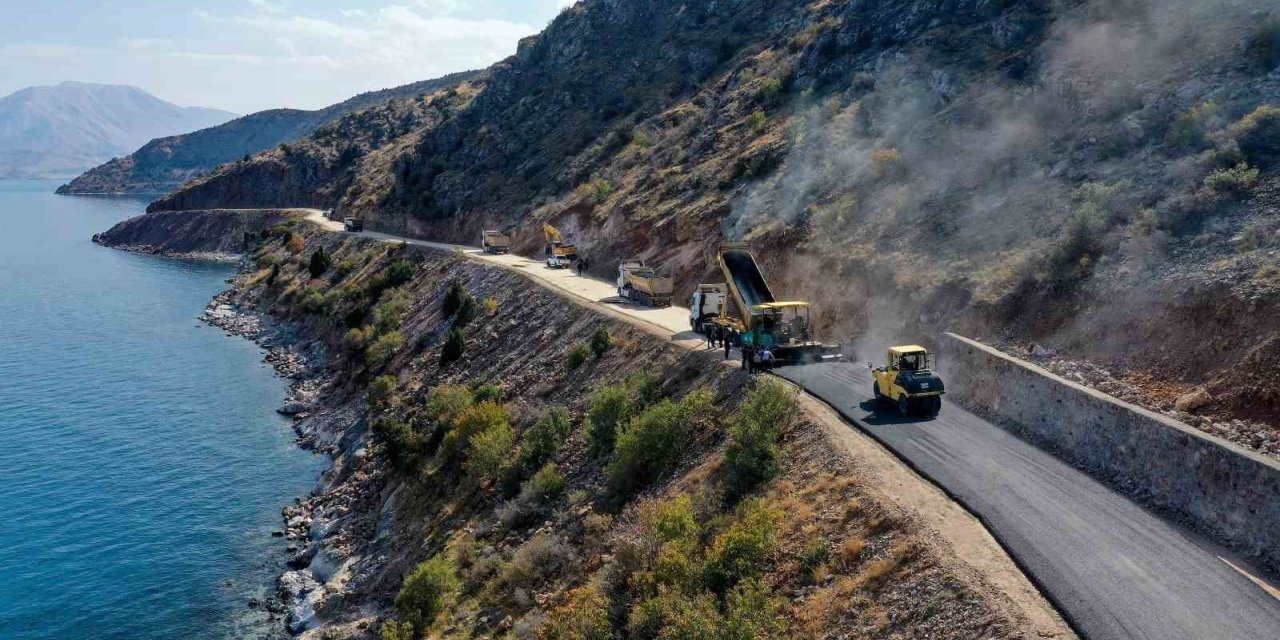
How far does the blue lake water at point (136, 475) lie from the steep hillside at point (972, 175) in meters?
23.3

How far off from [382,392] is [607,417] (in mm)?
21533

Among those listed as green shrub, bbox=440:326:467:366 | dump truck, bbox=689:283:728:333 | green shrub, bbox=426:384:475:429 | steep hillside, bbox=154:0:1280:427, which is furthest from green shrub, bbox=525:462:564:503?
green shrub, bbox=440:326:467:366

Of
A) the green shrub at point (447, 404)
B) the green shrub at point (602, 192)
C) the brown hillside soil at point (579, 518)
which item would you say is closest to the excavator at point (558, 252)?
the green shrub at point (602, 192)

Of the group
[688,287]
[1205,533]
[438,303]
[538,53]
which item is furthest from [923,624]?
[538,53]

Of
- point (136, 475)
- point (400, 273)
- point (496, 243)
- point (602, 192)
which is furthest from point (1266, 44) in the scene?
point (400, 273)

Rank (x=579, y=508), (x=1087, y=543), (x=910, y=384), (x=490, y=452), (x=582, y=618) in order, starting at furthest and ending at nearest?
1. (x=490, y=452)
2. (x=579, y=508)
3. (x=910, y=384)
4. (x=582, y=618)
5. (x=1087, y=543)

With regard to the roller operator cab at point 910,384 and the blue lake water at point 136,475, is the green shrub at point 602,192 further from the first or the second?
the roller operator cab at point 910,384

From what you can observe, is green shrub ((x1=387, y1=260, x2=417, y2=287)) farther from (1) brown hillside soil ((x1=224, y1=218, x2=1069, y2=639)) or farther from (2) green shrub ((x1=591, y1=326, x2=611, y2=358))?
(2) green shrub ((x1=591, y1=326, x2=611, y2=358))

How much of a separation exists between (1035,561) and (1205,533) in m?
3.85

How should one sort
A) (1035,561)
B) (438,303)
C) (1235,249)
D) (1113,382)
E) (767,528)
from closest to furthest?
(1035,561) → (767,528) → (1113,382) → (1235,249) → (438,303)

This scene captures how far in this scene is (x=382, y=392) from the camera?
44156 millimetres

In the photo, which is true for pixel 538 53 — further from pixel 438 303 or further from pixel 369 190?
pixel 438 303

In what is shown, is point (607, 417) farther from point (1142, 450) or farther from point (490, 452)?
point (1142, 450)

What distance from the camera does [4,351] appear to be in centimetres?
5988
